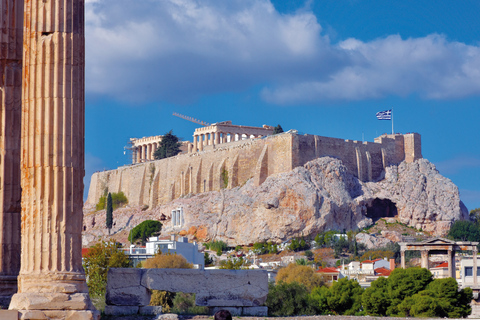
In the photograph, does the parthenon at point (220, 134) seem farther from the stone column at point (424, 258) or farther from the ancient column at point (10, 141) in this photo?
the ancient column at point (10, 141)

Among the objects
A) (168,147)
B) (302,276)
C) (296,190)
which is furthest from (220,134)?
(302,276)

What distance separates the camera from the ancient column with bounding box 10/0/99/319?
26.4 feet

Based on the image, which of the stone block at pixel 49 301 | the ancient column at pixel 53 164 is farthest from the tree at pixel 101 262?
the stone block at pixel 49 301

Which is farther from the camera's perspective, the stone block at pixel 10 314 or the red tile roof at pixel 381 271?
the red tile roof at pixel 381 271

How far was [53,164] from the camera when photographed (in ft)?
27.2

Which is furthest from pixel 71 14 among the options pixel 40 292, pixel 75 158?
Result: pixel 40 292

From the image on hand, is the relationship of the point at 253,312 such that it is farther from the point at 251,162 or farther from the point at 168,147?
the point at 168,147

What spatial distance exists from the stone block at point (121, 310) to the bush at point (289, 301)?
27.9 feet

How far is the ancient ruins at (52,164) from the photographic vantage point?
26.4ft

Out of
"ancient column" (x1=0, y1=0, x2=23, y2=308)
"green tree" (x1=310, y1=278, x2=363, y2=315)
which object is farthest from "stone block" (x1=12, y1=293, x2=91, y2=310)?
"green tree" (x1=310, y1=278, x2=363, y2=315)

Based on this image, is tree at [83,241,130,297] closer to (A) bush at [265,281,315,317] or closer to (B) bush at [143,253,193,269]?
(B) bush at [143,253,193,269]

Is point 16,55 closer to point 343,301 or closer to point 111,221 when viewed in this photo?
point 343,301

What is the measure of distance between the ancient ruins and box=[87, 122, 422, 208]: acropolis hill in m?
49.1

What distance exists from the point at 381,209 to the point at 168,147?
26207mm
